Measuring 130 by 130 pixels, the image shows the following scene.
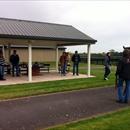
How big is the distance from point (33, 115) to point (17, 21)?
13.8m

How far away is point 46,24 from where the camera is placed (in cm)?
2372

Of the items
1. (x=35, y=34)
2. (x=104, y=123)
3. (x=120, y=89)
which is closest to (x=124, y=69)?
(x=120, y=89)

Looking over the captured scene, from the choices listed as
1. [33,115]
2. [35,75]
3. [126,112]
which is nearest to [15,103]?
[33,115]

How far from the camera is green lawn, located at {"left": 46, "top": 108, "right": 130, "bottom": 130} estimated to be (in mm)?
7781

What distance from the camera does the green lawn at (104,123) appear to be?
778 centimetres

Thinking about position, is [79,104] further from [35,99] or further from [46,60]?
[46,60]

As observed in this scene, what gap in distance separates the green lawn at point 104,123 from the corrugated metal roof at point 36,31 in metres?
9.61

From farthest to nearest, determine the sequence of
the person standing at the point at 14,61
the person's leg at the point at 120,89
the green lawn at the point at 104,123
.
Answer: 1. the person standing at the point at 14,61
2. the person's leg at the point at 120,89
3. the green lawn at the point at 104,123

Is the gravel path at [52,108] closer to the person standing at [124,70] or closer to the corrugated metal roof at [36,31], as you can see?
the person standing at [124,70]

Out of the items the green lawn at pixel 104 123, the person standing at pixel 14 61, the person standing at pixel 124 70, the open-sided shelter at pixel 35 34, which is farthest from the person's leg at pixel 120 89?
the person standing at pixel 14 61

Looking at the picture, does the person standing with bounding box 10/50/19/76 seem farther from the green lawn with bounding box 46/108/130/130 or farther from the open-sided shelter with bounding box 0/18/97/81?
the green lawn with bounding box 46/108/130/130

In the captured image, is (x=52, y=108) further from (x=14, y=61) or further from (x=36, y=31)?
(x=14, y=61)

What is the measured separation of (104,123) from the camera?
27.2 ft

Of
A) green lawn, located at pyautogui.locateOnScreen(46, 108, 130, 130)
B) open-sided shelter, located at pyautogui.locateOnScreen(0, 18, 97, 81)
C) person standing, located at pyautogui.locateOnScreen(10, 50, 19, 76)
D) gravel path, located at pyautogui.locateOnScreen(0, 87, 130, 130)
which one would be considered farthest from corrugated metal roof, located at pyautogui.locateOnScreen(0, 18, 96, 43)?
green lawn, located at pyautogui.locateOnScreen(46, 108, 130, 130)
